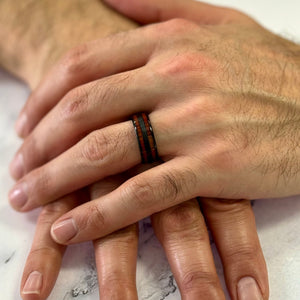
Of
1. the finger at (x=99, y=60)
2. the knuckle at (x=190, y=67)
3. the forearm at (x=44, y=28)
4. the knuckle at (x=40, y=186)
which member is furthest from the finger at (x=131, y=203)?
the forearm at (x=44, y=28)

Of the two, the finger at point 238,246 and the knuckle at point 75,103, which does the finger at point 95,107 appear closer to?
the knuckle at point 75,103

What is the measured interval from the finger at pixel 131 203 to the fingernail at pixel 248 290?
0.21m

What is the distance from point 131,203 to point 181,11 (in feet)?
2.41

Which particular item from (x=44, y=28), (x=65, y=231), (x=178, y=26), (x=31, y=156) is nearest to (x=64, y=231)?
(x=65, y=231)

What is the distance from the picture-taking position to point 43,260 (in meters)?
0.73

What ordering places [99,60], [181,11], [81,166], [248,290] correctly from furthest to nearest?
[181,11] < [99,60] < [81,166] < [248,290]

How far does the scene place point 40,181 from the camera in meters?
0.82

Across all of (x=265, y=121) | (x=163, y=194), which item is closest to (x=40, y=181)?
(x=163, y=194)

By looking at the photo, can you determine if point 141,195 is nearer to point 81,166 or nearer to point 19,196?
point 81,166

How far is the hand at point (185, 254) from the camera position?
0.68 metres

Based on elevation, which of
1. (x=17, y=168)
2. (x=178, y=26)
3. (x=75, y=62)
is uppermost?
(x=178, y=26)

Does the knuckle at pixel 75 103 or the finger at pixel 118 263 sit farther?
the knuckle at pixel 75 103

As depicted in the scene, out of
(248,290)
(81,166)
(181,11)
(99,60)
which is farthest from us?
(181,11)

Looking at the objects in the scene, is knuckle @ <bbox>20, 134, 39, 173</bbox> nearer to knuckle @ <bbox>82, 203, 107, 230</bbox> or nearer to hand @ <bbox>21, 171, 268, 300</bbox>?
hand @ <bbox>21, 171, 268, 300</bbox>
